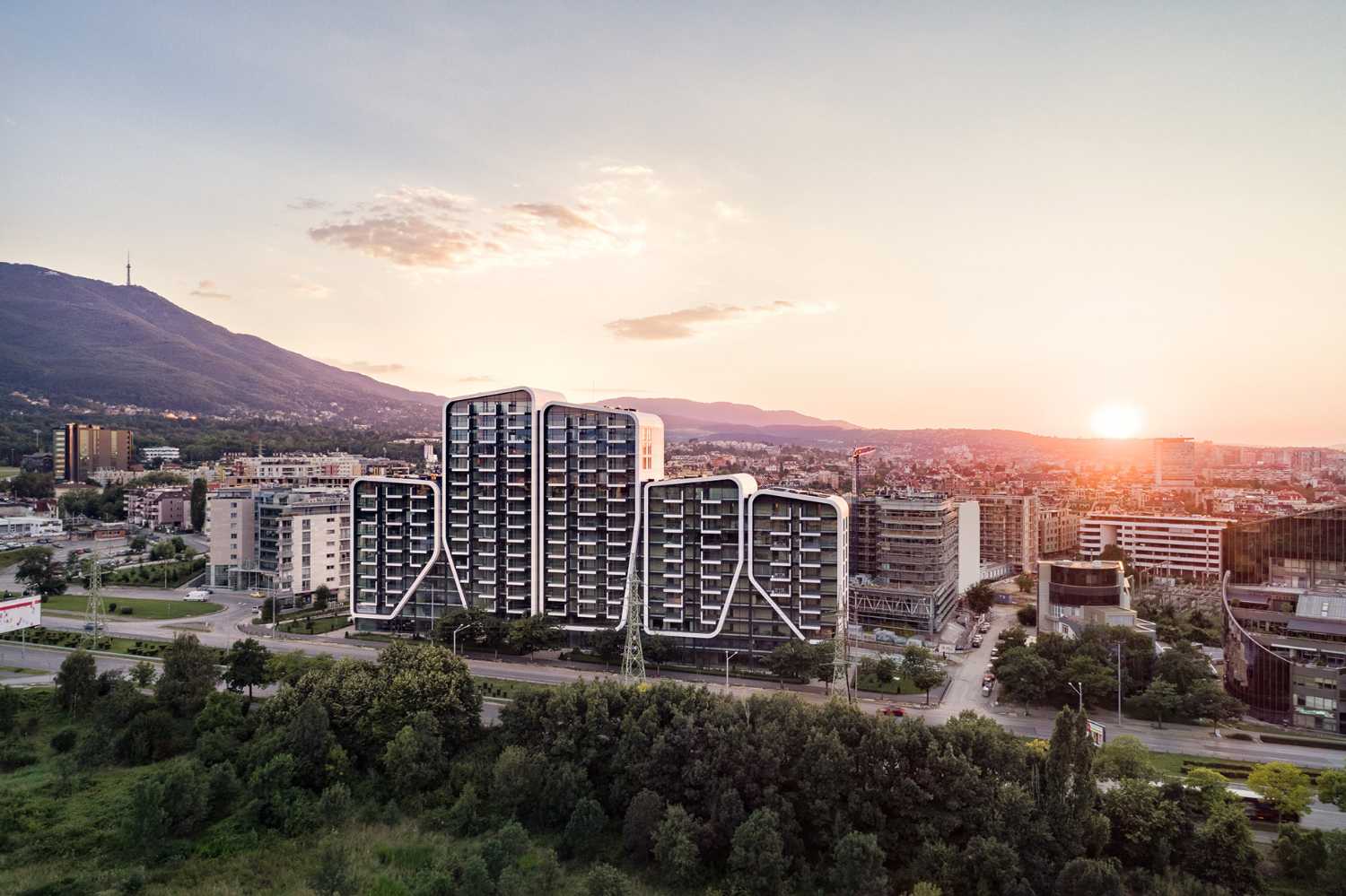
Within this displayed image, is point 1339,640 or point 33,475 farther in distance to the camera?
point 33,475

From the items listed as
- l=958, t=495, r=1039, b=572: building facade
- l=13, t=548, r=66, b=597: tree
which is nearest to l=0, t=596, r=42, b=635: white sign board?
l=13, t=548, r=66, b=597: tree

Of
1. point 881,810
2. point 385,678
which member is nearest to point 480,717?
point 385,678

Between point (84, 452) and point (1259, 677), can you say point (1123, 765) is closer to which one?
point (1259, 677)

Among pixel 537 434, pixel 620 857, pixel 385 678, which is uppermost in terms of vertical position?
pixel 537 434

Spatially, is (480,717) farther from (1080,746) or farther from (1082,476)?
(1082,476)

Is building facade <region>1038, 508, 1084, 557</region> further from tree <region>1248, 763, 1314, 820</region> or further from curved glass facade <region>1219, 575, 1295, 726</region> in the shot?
tree <region>1248, 763, 1314, 820</region>

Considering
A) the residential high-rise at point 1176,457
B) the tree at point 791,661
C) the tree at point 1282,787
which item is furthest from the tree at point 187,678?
the residential high-rise at point 1176,457

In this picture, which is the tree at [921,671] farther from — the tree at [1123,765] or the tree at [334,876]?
the tree at [334,876]
